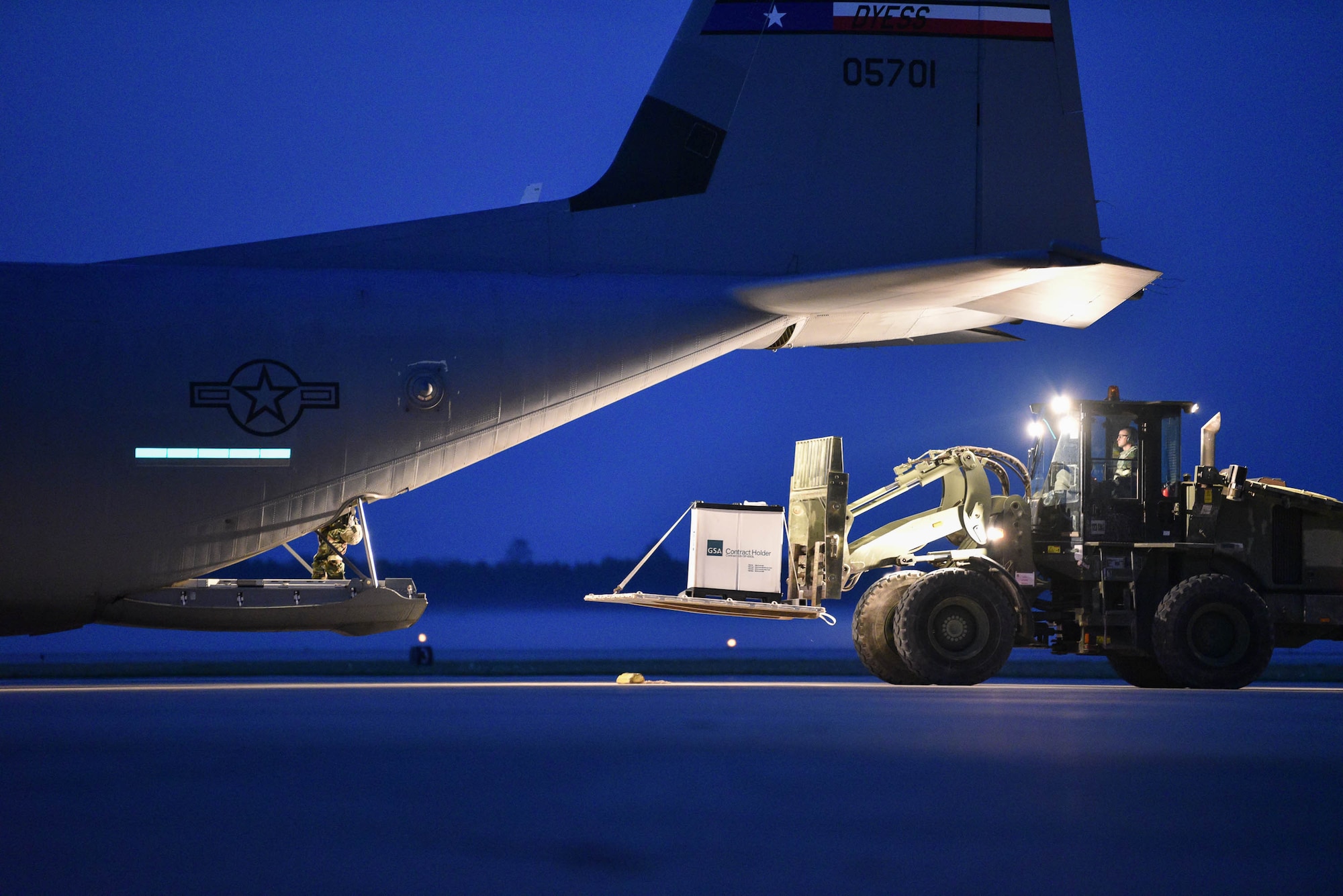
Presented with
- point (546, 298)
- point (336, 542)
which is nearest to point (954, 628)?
point (546, 298)

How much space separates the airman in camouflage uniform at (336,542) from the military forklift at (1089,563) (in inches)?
101

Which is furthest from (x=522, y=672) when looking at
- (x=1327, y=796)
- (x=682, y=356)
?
(x=1327, y=796)

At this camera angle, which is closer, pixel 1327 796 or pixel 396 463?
pixel 1327 796

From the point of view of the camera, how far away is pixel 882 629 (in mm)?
10516

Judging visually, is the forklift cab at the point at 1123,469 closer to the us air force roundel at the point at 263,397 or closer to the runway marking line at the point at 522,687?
the runway marking line at the point at 522,687

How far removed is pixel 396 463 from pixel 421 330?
108 cm

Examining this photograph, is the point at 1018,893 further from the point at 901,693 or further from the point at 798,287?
the point at 798,287

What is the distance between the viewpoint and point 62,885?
3031 millimetres

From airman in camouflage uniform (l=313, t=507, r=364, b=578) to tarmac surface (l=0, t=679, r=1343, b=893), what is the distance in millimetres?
1362

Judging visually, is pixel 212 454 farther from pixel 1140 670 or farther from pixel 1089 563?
pixel 1140 670

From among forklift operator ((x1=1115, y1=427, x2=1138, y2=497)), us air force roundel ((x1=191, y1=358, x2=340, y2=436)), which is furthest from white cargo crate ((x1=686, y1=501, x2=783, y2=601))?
us air force roundel ((x1=191, y1=358, x2=340, y2=436))

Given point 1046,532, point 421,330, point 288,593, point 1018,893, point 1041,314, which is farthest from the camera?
point 1046,532

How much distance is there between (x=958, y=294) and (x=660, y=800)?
652 centimetres

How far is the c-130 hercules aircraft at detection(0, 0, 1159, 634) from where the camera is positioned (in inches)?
318
